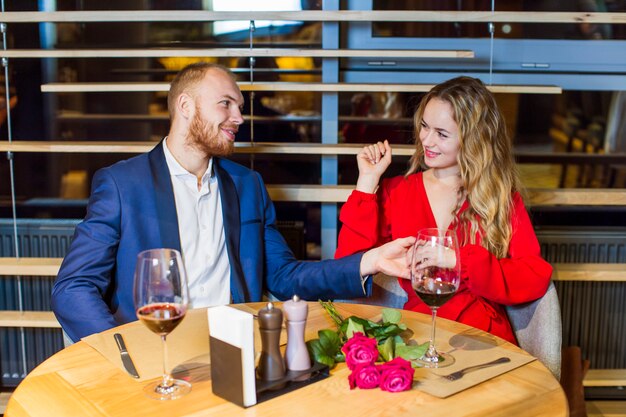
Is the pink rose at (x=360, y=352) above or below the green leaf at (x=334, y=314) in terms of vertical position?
above

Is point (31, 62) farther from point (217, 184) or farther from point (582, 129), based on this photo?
point (582, 129)

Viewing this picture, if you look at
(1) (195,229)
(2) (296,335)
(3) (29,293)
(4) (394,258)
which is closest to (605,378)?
(4) (394,258)

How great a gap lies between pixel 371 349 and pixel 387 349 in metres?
0.09

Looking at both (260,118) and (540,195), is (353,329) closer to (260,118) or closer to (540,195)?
(540,195)

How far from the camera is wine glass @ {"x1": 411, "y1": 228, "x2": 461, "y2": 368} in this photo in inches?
55.9

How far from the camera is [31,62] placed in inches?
140

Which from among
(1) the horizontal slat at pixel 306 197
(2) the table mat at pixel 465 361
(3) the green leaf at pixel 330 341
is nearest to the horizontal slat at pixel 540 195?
(1) the horizontal slat at pixel 306 197

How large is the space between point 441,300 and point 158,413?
572mm

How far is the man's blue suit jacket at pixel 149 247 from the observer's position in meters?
2.02

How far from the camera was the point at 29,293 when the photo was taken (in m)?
3.28

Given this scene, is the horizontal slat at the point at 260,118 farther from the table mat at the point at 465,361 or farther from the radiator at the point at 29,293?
the table mat at the point at 465,361

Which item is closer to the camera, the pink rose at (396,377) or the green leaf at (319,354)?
the pink rose at (396,377)

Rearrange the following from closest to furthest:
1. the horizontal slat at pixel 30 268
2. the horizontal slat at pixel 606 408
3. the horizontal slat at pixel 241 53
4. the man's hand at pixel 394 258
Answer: the man's hand at pixel 394 258
the horizontal slat at pixel 241 53
the horizontal slat at pixel 30 268
the horizontal slat at pixel 606 408

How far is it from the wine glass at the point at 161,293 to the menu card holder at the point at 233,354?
70 mm
